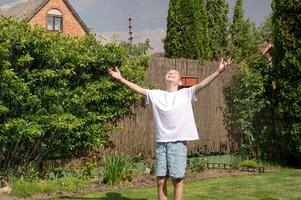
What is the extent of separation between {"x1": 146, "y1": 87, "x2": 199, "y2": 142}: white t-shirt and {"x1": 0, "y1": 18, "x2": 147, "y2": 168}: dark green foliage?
9.87 ft

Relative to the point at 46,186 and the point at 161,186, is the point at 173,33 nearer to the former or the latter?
the point at 46,186

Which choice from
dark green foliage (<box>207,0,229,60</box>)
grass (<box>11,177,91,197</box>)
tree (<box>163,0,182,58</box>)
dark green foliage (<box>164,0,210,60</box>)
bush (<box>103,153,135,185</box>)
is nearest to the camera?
grass (<box>11,177,91,197</box>)

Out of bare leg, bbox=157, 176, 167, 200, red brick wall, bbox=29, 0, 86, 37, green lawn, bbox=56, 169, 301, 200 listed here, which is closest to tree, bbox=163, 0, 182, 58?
green lawn, bbox=56, 169, 301, 200

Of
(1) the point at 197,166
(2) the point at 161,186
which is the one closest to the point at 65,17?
(1) the point at 197,166

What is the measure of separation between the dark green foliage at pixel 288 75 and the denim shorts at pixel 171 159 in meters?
5.49

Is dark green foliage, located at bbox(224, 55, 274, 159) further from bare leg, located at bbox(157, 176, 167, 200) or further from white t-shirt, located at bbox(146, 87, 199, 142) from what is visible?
bare leg, located at bbox(157, 176, 167, 200)

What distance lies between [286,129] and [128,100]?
3477 mm

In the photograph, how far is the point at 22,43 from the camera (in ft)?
26.2

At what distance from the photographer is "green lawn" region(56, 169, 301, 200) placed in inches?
293

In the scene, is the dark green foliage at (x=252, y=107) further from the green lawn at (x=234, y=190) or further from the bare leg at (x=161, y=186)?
the bare leg at (x=161, y=186)

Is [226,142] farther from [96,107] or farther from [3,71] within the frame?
[3,71]

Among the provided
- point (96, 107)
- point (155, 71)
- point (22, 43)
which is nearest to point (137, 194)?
point (96, 107)

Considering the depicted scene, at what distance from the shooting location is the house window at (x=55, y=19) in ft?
116

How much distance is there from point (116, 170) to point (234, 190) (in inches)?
78.6
